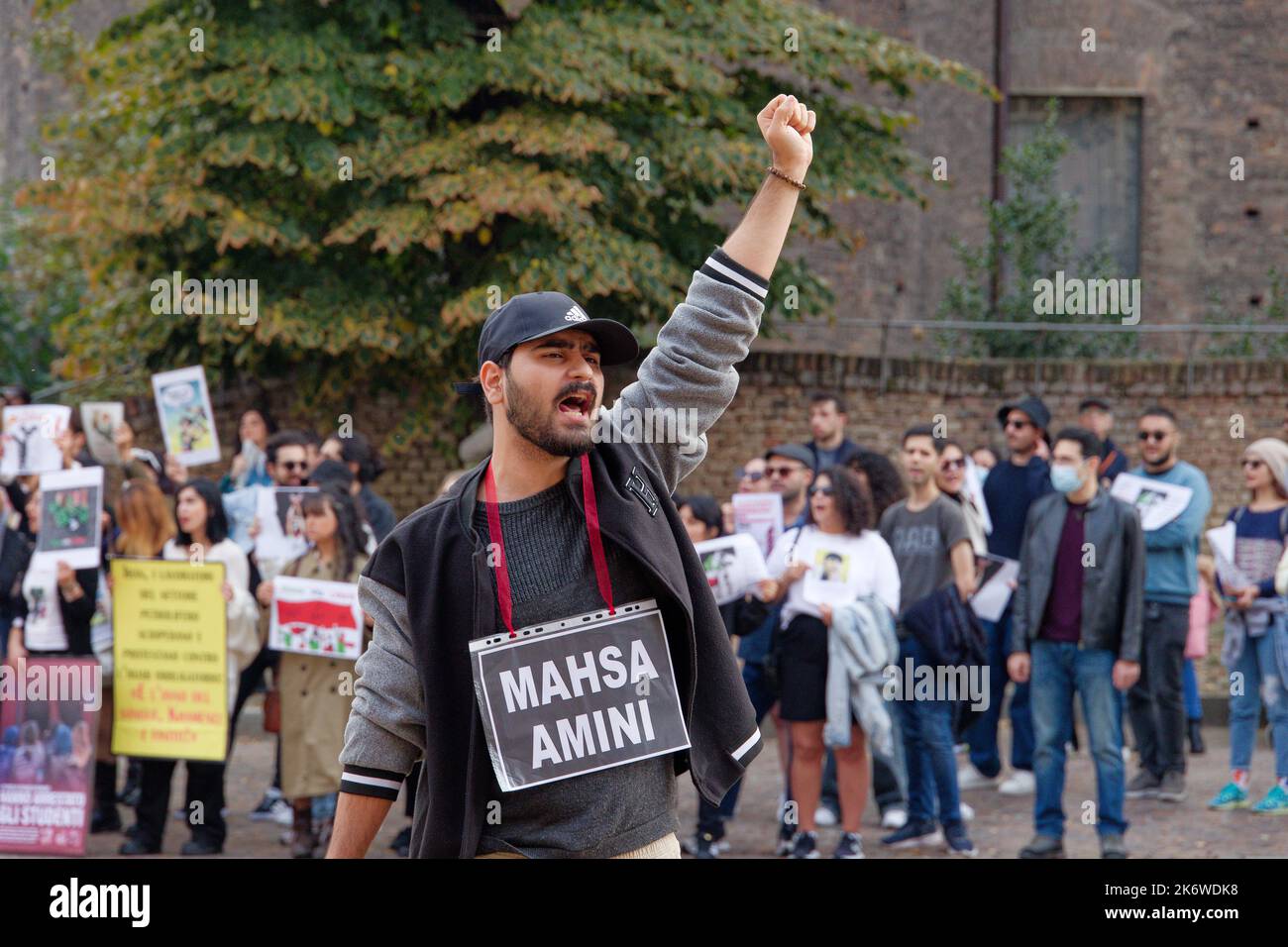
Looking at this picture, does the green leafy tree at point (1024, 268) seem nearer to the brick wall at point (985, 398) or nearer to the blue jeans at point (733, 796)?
the brick wall at point (985, 398)

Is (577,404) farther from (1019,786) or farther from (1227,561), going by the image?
(1019,786)

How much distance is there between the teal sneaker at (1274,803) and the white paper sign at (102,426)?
27.0 ft

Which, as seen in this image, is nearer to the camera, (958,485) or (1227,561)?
(1227,561)

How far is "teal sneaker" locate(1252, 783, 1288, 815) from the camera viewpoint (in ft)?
33.0

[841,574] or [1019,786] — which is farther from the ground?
[841,574]

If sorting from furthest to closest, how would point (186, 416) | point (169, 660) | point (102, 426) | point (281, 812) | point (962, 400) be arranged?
point (962, 400) → point (102, 426) → point (186, 416) → point (281, 812) → point (169, 660)

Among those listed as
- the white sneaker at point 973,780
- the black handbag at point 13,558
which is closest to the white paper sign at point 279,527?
the black handbag at point 13,558

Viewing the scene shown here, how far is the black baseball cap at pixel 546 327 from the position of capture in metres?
3.70

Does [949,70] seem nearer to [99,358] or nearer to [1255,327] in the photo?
[1255,327]

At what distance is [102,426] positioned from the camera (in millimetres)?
13656

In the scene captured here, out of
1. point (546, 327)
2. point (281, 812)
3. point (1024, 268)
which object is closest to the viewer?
point (546, 327)

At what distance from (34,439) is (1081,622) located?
20.7 ft

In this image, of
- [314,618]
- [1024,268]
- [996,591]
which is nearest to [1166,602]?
[996,591]

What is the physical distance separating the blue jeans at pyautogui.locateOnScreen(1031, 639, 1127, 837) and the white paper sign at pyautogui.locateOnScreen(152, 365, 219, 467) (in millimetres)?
5898
